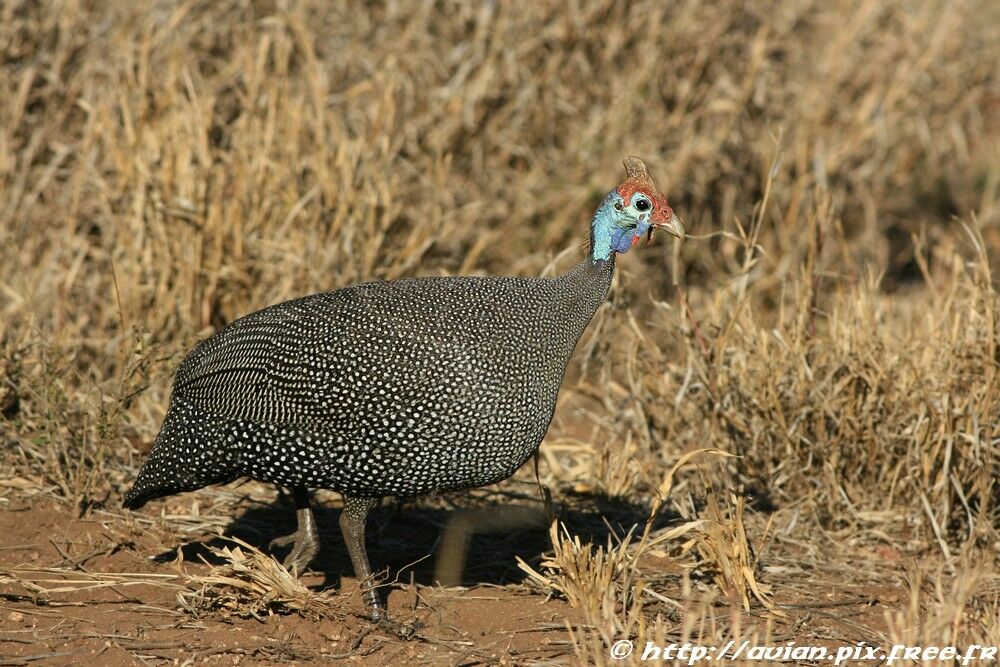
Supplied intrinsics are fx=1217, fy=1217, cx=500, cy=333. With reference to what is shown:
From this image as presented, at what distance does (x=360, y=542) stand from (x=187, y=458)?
0.55 meters

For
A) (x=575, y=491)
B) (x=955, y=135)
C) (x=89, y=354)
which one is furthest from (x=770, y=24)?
(x=89, y=354)

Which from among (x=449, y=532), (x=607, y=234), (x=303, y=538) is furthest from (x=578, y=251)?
(x=303, y=538)

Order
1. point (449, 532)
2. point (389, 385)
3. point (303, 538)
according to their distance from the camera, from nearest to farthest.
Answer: point (389, 385), point (303, 538), point (449, 532)

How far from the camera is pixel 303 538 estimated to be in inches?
147

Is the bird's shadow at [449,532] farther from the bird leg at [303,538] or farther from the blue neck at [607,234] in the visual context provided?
the blue neck at [607,234]

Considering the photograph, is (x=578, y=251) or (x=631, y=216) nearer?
(x=631, y=216)

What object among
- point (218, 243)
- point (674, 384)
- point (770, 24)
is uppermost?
point (770, 24)

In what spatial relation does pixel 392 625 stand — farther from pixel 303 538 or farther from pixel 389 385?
pixel 389 385

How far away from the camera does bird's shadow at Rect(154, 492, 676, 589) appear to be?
3.90m

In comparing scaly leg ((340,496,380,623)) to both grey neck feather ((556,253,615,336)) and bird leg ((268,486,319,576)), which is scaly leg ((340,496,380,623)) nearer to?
bird leg ((268,486,319,576))

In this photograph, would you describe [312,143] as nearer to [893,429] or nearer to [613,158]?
[613,158]

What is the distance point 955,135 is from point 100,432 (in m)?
4.88

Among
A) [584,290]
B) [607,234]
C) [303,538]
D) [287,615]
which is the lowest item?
[287,615]

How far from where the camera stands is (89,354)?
4.85 m
